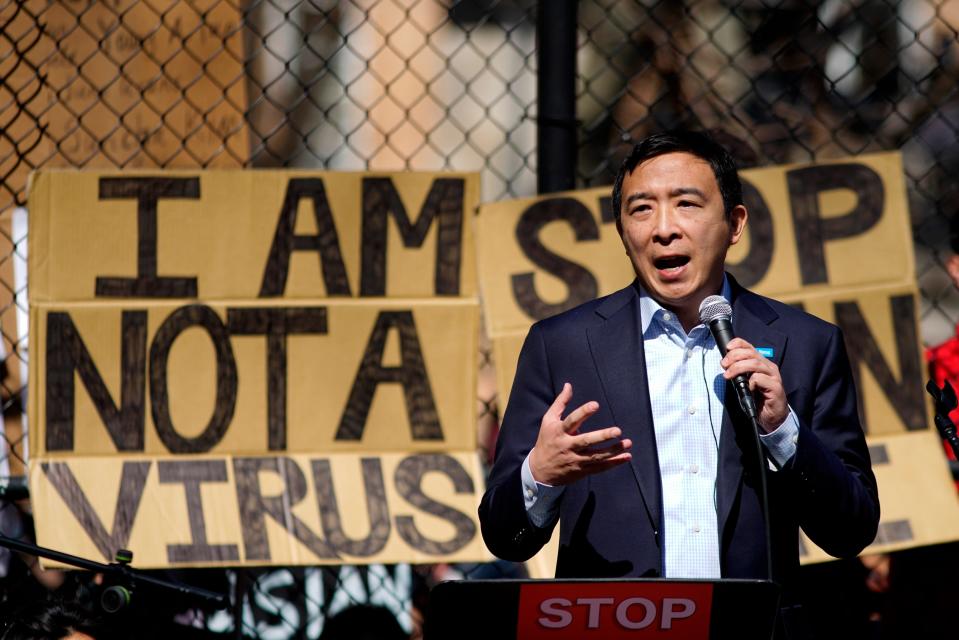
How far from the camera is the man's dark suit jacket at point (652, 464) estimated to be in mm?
2084

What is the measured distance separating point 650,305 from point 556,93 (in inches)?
65.1

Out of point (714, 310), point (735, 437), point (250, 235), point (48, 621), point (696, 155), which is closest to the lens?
point (714, 310)

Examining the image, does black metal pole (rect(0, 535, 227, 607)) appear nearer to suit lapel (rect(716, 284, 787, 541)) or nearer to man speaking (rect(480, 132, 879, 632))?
man speaking (rect(480, 132, 879, 632))

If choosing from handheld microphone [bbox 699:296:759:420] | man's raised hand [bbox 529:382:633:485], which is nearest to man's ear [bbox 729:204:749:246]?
handheld microphone [bbox 699:296:759:420]

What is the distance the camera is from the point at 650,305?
2.29 meters

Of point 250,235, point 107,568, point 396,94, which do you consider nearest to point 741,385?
point 107,568

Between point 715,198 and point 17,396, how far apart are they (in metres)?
2.64

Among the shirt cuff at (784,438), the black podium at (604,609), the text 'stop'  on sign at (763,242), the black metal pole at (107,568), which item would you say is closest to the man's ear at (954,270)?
the text 'stop'  on sign at (763,242)

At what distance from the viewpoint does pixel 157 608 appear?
13.0 ft

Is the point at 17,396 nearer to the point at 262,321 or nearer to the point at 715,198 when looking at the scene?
the point at 262,321

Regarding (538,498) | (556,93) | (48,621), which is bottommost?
(48,621)

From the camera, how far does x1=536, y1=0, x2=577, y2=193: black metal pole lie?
12.5 feet

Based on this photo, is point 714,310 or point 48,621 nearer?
point 714,310

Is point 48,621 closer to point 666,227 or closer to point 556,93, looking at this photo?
point 666,227
